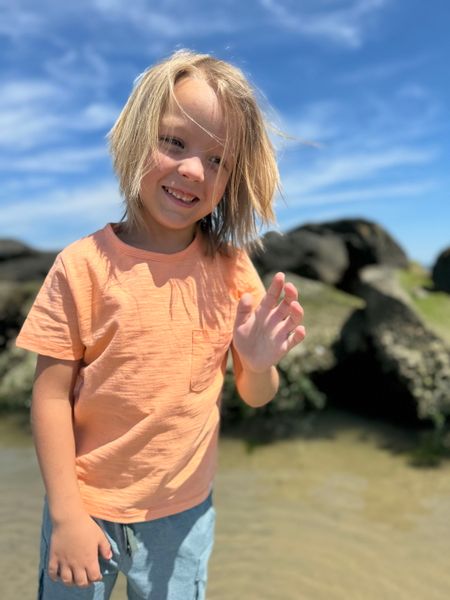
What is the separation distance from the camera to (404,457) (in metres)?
4.75

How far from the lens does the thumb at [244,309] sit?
1.76 metres

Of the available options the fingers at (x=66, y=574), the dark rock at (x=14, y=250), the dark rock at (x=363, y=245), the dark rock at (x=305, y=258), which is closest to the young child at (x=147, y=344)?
the fingers at (x=66, y=574)

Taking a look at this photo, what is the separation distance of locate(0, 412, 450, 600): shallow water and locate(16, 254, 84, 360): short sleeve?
201 cm

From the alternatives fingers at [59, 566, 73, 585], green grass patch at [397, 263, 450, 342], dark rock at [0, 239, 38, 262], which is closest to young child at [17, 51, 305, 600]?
fingers at [59, 566, 73, 585]

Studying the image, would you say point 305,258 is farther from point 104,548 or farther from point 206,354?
point 104,548

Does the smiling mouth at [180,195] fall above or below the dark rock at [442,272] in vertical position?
below

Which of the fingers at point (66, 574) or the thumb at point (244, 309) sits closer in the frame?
the fingers at point (66, 574)

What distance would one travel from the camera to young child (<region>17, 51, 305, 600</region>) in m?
1.66

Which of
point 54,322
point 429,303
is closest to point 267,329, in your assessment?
point 54,322

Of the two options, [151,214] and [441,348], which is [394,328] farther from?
[151,214]

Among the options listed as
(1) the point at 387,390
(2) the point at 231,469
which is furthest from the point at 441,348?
(2) the point at 231,469

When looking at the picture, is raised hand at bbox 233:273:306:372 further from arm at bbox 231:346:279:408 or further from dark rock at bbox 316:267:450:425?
dark rock at bbox 316:267:450:425

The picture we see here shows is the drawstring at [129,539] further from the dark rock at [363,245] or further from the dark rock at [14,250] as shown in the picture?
the dark rock at [14,250]

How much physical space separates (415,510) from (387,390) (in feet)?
6.68
